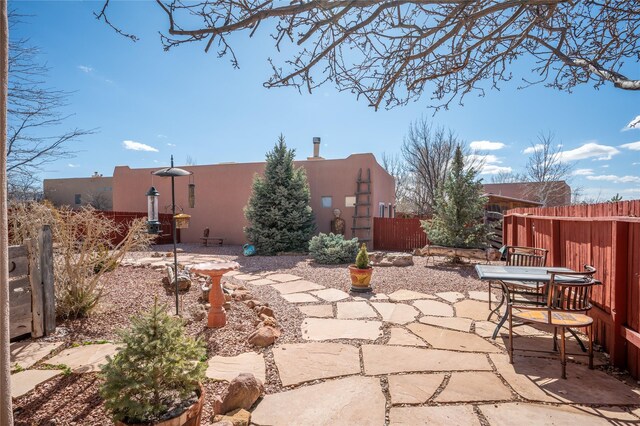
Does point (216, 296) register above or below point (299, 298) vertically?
above

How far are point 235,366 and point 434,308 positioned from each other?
2917 millimetres

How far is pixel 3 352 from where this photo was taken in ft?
3.70

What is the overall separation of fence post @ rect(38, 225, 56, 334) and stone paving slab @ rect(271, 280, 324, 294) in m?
2.97

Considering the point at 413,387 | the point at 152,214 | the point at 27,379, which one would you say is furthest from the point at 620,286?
the point at 152,214

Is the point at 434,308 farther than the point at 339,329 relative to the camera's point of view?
Yes

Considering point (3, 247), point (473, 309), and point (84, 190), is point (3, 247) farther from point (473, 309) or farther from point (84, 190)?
point (84, 190)

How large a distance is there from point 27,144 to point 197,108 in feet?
11.9

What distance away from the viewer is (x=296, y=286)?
5.66 m

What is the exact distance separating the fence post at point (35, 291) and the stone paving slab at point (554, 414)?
3897 millimetres

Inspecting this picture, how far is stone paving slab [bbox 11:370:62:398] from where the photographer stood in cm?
210

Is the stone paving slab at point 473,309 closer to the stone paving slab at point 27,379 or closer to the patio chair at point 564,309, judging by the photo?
the patio chair at point 564,309

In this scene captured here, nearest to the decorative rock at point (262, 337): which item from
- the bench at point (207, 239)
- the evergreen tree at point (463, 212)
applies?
the evergreen tree at point (463, 212)

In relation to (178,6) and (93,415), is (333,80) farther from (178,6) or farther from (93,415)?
(93,415)

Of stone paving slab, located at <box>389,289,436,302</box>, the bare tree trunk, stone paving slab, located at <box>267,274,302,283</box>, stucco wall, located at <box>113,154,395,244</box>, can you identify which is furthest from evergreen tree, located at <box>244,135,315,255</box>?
the bare tree trunk
